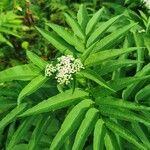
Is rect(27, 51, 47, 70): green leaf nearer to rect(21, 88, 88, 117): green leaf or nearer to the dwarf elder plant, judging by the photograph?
the dwarf elder plant

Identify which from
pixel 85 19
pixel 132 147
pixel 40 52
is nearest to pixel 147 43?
pixel 85 19

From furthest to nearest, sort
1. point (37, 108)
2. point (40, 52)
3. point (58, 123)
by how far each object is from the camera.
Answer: point (40, 52)
point (58, 123)
point (37, 108)

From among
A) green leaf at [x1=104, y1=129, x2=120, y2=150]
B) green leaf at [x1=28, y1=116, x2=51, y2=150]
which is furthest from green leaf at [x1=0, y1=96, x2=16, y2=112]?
green leaf at [x1=104, y1=129, x2=120, y2=150]

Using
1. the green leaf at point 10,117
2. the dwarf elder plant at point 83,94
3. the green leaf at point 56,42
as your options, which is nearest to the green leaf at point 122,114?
the dwarf elder plant at point 83,94

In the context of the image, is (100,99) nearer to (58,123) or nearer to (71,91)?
(71,91)

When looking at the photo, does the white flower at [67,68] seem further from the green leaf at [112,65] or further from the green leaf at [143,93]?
the green leaf at [143,93]
